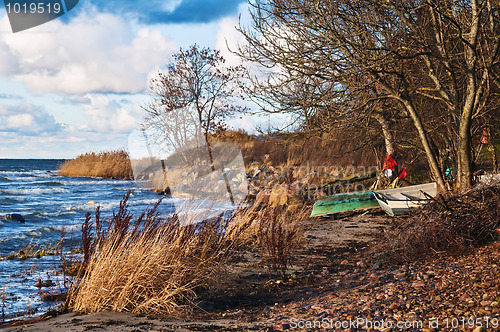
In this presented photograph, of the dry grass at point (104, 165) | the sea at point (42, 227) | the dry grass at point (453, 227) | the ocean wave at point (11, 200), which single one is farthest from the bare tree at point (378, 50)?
the dry grass at point (104, 165)

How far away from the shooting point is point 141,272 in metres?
4.92

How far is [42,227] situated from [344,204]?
8825mm

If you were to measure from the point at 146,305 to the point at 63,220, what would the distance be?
34.8ft

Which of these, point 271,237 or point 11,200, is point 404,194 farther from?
point 11,200

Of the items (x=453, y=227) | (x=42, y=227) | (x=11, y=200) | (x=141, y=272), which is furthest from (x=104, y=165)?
(x=453, y=227)

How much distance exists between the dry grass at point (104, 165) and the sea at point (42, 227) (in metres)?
2.61

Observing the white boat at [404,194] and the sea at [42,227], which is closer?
the sea at [42,227]

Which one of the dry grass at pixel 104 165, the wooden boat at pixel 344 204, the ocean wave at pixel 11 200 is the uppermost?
the dry grass at pixel 104 165

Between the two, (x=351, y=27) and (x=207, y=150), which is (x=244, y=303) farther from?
(x=207, y=150)

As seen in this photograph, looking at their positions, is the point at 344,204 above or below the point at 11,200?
below

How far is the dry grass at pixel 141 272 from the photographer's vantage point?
15.7ft

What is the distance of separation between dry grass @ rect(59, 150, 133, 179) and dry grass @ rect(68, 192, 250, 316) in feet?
86.7

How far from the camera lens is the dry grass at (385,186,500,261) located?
5766 mm

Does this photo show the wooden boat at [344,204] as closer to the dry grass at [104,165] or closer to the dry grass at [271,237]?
the dry grass at [271,237]
